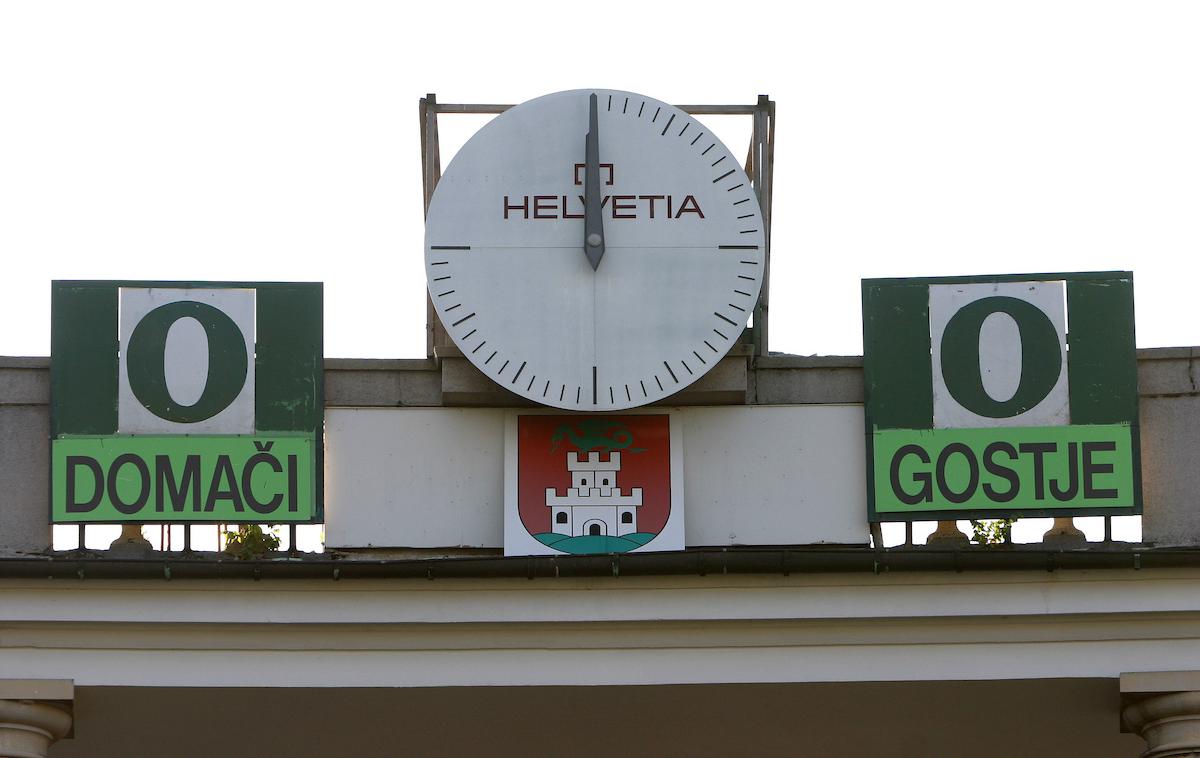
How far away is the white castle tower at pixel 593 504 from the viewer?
14242 millimetres

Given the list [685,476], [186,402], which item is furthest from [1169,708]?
[186,402]

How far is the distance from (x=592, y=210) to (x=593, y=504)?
207 centimetres

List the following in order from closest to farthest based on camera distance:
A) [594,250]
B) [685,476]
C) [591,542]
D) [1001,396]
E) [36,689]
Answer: [36,689], [591,542], [1001,396], [685,476], [594,250]

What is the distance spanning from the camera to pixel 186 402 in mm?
14266

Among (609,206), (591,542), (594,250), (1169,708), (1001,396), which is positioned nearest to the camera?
(1169,708)

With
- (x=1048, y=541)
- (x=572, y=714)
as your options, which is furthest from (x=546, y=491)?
(x=1048, y=541)

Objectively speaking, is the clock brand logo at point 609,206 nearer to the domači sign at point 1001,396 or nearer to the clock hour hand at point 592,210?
the clock hour hand at point 592,210

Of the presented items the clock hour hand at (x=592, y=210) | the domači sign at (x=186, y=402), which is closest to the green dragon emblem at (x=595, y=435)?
the clock hour hand at (x=592, y=210)

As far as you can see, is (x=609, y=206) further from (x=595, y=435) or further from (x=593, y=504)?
(x=593, y=504)

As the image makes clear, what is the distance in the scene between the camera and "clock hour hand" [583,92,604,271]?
1457cm

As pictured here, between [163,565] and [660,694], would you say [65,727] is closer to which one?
[163,565]

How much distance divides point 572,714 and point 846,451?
103 inches

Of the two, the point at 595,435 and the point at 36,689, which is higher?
the point at 595,435

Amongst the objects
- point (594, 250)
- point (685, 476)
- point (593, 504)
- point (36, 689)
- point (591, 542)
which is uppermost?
point (594, 250)
